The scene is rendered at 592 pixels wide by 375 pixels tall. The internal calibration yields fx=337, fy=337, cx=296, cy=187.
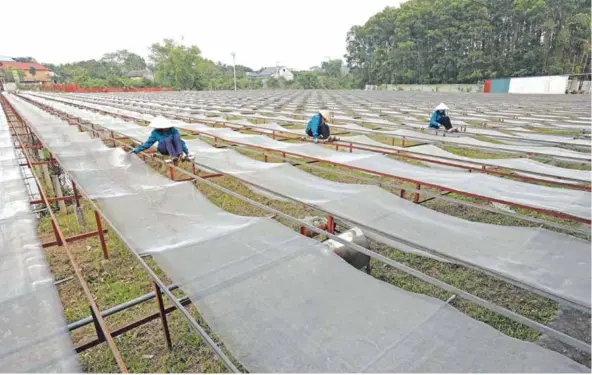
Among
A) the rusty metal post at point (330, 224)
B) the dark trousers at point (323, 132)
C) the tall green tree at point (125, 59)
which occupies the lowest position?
the rusty metal post at point (330, 224)

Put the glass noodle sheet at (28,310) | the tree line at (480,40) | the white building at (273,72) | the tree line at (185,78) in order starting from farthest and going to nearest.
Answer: the white building at (273,72) < the tree line at (185,78) < the tree line at (480,40) < the glass noodle sheet at (28,310)

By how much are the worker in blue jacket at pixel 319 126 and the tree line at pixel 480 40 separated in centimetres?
4008

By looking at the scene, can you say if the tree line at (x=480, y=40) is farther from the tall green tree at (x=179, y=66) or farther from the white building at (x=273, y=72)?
the white building at (x=273, y=72)

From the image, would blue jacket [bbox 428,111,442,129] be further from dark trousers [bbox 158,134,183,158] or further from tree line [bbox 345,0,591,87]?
tree line [bbox 345,0,591,87]

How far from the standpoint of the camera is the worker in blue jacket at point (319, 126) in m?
7.50

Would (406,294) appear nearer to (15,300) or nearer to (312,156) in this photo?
(15,300)

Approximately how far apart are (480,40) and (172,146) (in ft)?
158

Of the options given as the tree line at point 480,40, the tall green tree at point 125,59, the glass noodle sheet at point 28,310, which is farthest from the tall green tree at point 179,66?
the glass noodle sheet at point 28,310

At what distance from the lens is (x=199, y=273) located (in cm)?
221

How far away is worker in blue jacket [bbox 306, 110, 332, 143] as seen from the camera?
24.6 ft

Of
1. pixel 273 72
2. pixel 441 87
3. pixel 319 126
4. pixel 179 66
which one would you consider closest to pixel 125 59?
pixel 273 72

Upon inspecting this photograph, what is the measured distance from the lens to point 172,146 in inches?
216

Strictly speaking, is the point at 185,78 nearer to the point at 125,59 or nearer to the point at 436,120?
the point at 436,120

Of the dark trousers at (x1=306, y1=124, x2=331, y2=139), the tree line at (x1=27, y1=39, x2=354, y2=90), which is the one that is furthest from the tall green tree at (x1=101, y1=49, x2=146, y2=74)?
the dark trousers at (x1=306, y1=124, x2=331, y2=139)
